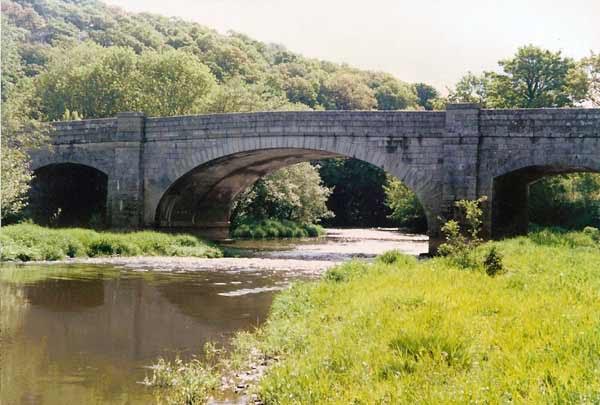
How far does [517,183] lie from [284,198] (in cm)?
1623

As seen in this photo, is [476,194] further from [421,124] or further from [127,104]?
[127,104]

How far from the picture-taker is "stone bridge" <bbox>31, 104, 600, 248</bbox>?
71.0ft

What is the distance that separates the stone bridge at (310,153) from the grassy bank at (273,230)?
3.23m

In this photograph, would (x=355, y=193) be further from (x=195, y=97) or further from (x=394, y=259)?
(x=394, y=259)

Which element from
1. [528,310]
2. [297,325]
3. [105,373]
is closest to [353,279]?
[297,325]

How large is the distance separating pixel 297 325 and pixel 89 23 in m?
103

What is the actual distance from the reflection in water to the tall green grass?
1204mm

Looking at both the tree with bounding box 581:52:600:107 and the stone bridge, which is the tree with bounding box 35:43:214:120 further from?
the tree with bounding box 581:52:600:107

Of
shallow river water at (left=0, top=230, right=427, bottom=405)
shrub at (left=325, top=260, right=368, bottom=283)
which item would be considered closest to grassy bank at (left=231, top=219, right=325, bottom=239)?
shallow river water at (left=0, top=230, right=427, bottom=405)

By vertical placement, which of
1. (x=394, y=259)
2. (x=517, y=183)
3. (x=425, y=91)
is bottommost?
(x=394, y=259)

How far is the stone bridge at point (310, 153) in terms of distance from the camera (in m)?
21.6

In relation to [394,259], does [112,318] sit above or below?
below

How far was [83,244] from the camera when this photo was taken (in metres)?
21.3

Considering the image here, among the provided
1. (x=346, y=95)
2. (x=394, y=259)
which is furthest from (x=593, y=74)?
(x=346, y=95)
